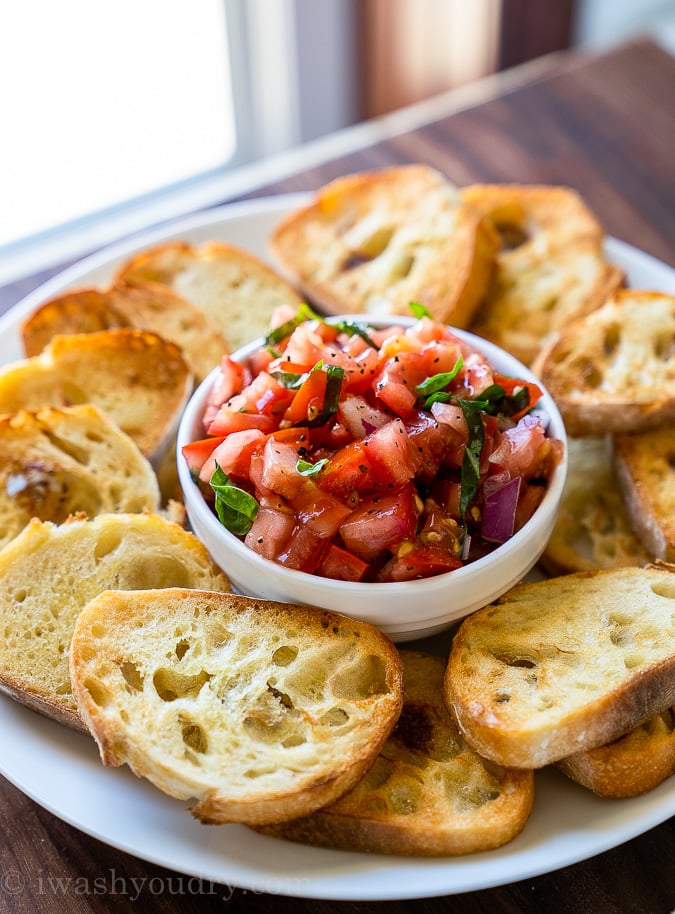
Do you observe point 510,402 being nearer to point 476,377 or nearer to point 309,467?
point 476,377

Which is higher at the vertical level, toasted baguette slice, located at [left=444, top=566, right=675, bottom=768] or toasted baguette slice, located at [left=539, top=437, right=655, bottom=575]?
toasted baguette slice, located at [left=444, top=566, right=675, bottom=768]

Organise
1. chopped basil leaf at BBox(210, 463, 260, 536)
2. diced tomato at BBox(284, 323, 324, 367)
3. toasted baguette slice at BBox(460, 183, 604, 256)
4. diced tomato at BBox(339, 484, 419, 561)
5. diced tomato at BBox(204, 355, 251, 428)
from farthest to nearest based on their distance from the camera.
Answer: toasted baguette slice at BBox(460, 183, 604, 256) < diced tomato at BBox(204, 355, 251, 428) < diced tomato at BBox(284, 323, 324, 367) < chopped basil leaf at BBox(210, 463, 260, 536) < diced tomato at BBox(339, 484, 419, 561)

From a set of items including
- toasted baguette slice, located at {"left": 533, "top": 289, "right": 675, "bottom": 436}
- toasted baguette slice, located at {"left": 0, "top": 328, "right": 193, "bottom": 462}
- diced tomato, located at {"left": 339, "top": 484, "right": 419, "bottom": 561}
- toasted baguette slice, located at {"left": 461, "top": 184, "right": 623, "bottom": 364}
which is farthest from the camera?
toasted baguette slice, located at {"left": 461, "top": 184, "right": 623, "bottom": 364}

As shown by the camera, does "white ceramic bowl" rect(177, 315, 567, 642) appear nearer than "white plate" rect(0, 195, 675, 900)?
No

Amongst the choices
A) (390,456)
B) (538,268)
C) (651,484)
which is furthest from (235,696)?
(538,268)

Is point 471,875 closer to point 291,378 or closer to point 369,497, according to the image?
point 369,497

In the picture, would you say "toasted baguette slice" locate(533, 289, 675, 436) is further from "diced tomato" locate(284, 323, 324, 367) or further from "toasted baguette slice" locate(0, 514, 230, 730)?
"toasted baguette slice" locate(0, 514, 230, 730)

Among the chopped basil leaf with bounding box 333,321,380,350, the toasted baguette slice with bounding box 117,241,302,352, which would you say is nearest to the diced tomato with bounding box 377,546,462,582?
the chopped basil leaf with bounding box 333,321,380,350
